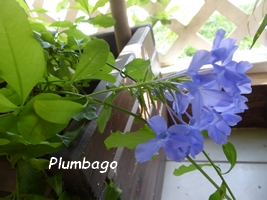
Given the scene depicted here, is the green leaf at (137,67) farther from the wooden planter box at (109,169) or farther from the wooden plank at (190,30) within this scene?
the wooden plank at (190,30)

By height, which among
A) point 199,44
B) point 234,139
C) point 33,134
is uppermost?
point 33,134

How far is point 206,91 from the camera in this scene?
23 cm

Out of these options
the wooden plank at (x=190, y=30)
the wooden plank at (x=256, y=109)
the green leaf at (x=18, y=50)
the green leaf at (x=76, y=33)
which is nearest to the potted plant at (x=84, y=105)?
the green leaf at (x=18, y=50)

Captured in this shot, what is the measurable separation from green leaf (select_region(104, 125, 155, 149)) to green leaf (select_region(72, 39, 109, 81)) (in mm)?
69

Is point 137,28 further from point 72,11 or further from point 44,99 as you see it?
point 44,99

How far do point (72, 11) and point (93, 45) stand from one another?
28.1 inches

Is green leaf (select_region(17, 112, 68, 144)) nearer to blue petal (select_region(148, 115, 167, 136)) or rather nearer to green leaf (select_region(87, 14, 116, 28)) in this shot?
blue petal (select_region(148, 115, 167, 136))

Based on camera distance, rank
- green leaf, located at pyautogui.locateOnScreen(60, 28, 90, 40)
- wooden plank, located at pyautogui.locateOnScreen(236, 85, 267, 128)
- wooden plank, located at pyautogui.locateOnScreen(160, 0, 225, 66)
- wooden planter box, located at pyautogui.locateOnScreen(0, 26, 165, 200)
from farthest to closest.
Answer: wooden plank, located at pyautogui.locateOnScreen(160, 0, 225, 66) → wooden plank, located at pyautogui.locateOnScreen(236, 85, 267, 128) → green leaf, located at pyautogui.locateOnScreen(60, 28, 90, 40) → wooden planter box, located at pyautogui.locateOnScreen(0, 26, 165, 200)

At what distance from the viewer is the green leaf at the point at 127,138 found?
0.26 m

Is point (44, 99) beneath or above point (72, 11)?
above

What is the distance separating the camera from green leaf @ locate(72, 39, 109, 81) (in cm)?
A: 25

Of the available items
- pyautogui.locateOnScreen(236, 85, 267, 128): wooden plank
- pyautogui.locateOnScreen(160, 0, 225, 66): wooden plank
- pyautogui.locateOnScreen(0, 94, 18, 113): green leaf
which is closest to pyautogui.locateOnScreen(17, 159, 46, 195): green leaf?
pyautogui.locateOnScreen(0, 94, 18, 113): green leaf

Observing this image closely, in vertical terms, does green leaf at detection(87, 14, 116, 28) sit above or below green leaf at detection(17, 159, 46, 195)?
above

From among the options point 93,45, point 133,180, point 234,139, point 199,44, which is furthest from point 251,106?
point 93,45
